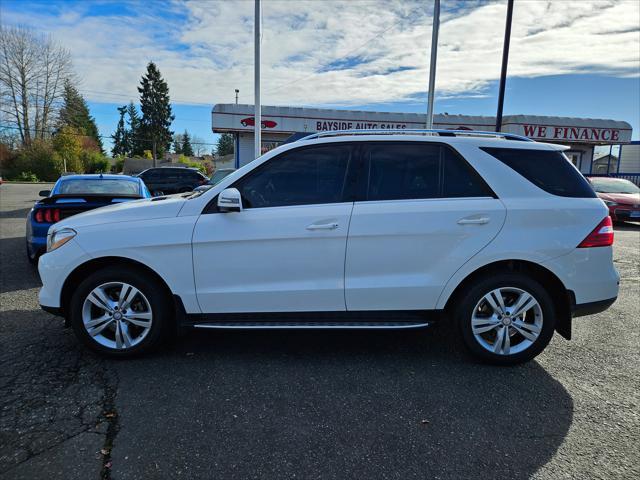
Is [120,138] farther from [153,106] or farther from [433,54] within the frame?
[433,54]

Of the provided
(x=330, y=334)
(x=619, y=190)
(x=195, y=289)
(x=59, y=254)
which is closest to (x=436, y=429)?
(x=330, y=334)

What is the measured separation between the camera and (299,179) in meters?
3.61

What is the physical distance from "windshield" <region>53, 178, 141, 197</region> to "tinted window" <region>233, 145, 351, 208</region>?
157 inches

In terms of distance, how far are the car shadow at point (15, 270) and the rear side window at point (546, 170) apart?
231 inches

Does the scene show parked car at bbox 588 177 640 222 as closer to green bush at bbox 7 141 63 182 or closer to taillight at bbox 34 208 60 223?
taillight at bbox 34 208 60 223

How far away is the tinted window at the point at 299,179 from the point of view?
140 inches

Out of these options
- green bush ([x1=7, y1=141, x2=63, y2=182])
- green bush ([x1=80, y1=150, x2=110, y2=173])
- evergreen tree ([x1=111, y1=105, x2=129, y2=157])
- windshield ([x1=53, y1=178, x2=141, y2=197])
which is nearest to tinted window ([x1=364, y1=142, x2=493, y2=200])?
windshield ([x1=53, y1=178, x2=141, y2=197])

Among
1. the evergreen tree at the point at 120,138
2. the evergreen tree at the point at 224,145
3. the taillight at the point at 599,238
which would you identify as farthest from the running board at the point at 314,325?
the evergreen tree at the point at 224,145

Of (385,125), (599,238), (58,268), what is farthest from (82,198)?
(385,125)

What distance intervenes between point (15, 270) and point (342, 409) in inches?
238

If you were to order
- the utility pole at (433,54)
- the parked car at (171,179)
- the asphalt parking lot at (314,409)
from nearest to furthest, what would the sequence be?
the asphalt parking lot at (314,409)
the utility pole at (433,54)
the parked car at (171,179)

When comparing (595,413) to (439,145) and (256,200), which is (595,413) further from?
(256,200)

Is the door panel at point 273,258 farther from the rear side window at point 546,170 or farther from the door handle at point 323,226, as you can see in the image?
the rear side window at point 546,170

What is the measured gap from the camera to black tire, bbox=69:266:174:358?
11.5 ft
